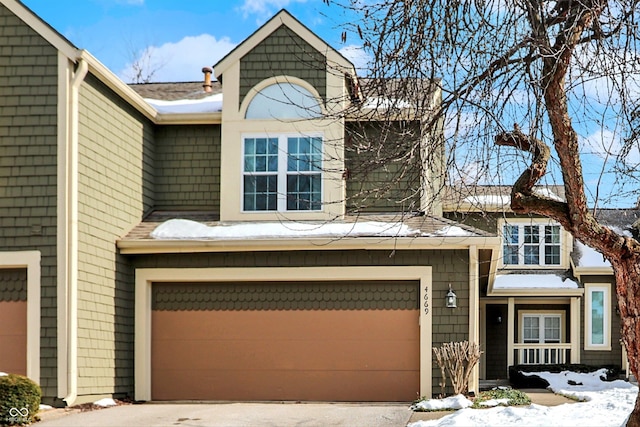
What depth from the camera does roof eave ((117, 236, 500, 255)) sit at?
1414 centimetres

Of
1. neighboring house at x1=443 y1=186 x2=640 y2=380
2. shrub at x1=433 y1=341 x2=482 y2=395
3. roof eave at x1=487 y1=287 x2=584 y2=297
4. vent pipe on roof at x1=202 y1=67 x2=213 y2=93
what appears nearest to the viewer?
shrub at x1=433 y1=341 x2=482 y2=395

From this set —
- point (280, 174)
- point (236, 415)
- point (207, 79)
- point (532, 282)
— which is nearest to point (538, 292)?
point (532, 282)

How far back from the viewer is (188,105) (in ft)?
53.7

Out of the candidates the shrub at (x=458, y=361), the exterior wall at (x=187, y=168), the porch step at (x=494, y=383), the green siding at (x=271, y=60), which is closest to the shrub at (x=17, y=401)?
the exterior wall at (x=187, y=168)

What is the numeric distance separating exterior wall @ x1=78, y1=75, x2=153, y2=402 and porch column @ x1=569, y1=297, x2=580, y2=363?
12238mm

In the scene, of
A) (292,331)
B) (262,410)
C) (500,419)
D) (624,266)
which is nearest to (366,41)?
(624,266)

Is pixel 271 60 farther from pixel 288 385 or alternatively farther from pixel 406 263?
pixel 288 385

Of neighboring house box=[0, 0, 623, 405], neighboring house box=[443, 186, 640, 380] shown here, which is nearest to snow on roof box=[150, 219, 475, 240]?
neighboring house box=[0, 0, 623, 405]

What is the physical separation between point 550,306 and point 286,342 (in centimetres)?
1137

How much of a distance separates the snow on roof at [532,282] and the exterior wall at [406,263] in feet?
27.0

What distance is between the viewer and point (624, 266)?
7.19 metres

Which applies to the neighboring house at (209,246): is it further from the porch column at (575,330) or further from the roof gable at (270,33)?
the porch column at (575,330)

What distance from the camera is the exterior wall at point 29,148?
1270cm

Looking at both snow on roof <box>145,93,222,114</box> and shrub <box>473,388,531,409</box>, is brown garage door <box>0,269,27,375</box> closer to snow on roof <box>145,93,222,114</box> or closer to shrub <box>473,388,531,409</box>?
snow on roof <box>145,93,222,114</box>
